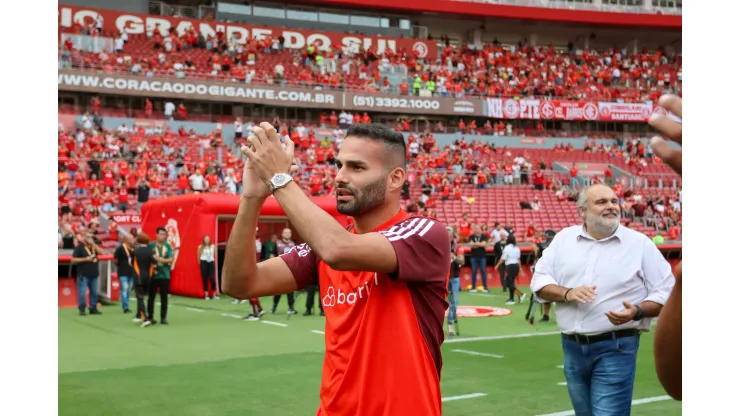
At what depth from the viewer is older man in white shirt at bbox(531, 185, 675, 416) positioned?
14.7 feet

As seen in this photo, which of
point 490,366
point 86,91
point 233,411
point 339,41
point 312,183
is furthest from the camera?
point 339,41

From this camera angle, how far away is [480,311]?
16172 mm

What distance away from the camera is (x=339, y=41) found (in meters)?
44.2

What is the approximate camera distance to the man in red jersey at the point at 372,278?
259 cm

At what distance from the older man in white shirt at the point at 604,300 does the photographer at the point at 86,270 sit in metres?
13.2

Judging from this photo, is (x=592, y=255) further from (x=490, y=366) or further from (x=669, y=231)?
(x=669, y=231)

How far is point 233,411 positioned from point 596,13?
1835 inches

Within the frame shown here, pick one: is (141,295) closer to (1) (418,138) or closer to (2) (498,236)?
(2) (498,236)

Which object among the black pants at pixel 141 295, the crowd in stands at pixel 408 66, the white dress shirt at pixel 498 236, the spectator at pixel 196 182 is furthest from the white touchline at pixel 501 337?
the crowd in stands at pixel 408 66

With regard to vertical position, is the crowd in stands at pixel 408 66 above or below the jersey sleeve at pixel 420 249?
above

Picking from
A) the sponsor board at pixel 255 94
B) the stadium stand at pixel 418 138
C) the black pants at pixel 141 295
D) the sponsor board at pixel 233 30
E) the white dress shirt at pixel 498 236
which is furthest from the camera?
the sponsor board at pixel 233 30

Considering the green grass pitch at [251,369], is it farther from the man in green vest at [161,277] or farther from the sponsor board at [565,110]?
the sponsor board at [565,110]

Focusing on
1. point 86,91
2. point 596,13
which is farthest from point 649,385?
point 596,13

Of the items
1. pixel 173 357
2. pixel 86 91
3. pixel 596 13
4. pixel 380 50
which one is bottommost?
pixel 173 357
